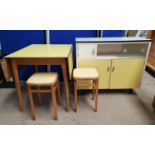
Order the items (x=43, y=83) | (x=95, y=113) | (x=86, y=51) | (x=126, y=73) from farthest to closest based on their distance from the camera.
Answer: (x=126, y=73), (x=86, y=51), (x=95, y=113), (x=43, y=83)

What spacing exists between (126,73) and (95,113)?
0.87 m

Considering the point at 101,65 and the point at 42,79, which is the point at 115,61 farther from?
the point at 42,79

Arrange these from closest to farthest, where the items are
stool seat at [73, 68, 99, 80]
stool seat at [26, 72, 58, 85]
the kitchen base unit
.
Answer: stool seat at [26, 72, 58, 85]
stool seat at [73, 68, 99, 80]
the kitchen base unit

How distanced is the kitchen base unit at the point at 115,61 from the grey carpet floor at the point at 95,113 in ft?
0.70

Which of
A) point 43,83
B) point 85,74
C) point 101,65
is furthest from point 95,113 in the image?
point 43,83

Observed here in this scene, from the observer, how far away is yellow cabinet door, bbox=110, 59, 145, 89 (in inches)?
89.5

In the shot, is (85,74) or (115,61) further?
(115,61)

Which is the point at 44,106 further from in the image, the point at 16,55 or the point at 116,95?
the point at 116,95

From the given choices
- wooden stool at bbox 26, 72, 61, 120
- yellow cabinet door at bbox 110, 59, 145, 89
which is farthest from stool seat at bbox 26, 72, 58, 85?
yellow cabinet door at bbox 110, 59, 145, 89

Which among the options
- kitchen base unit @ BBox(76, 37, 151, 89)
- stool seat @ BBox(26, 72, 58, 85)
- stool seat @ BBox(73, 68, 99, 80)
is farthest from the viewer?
kitchen base unit @ BBox(76, 37, 151, 89)

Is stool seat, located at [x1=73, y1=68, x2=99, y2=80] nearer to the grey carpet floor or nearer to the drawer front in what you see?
the drawer front

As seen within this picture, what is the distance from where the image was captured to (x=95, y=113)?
2.02 m

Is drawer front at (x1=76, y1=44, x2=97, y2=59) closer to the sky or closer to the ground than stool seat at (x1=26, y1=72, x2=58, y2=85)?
closer to the sky
